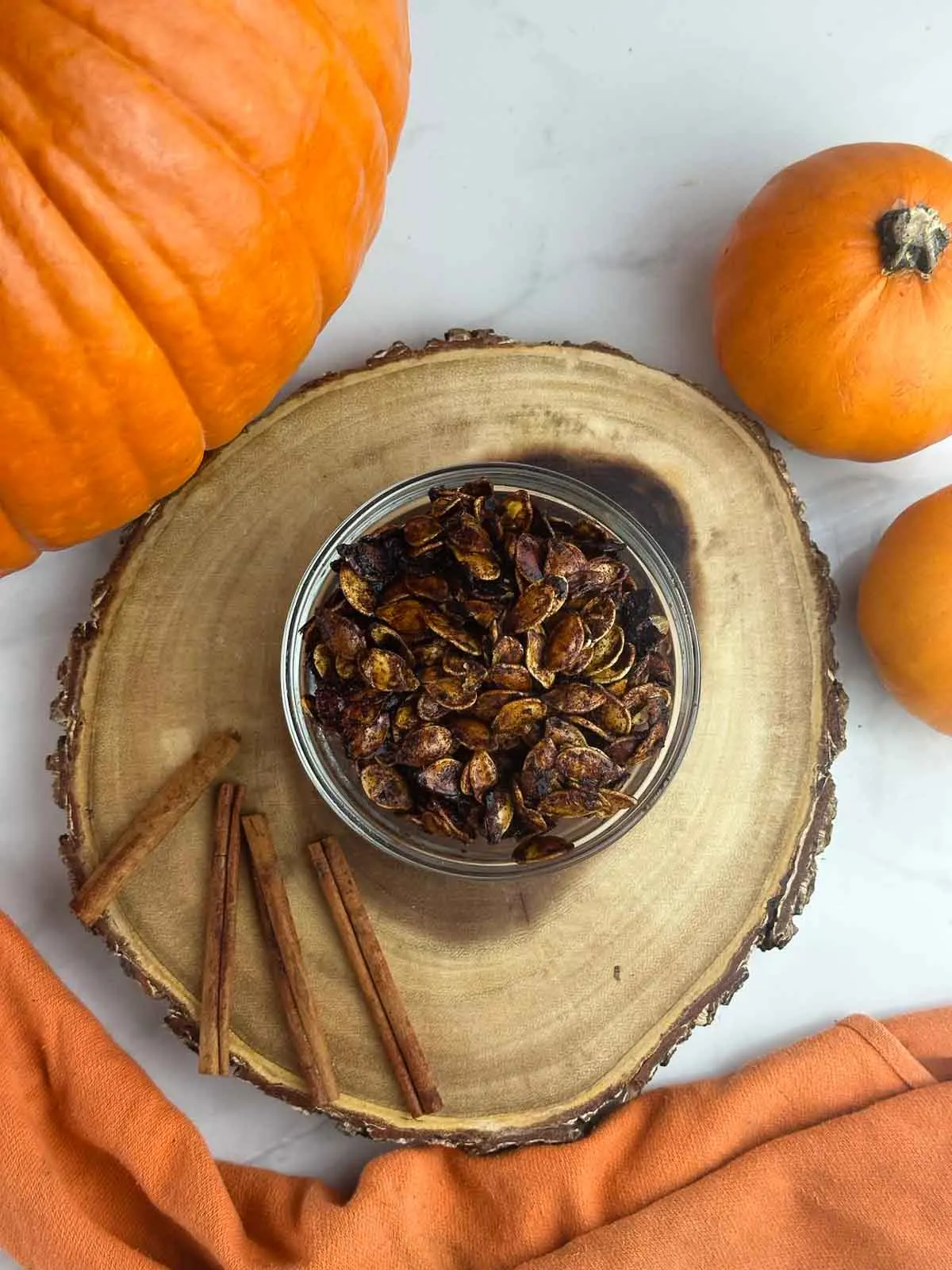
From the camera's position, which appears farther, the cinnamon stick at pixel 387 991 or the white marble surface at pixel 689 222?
the white marble surface at pixel 689 222

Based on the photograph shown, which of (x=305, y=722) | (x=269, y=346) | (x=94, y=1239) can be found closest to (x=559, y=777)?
(x=305, y=722)

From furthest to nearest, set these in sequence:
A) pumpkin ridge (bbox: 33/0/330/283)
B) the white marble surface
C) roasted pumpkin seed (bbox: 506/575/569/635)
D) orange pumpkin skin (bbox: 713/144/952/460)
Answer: the white marble surface → orange pumpkin skin (bbox: 713/144/952/460) → roasted pumpkin seed (bbox: 506/575/569/635) → pumpkin ridge (bbox: 33/0/330/283)

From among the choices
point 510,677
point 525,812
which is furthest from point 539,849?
point 510,677

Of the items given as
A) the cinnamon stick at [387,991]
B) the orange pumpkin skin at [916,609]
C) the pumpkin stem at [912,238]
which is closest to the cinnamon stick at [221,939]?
the cinnamon stick at [387,991]

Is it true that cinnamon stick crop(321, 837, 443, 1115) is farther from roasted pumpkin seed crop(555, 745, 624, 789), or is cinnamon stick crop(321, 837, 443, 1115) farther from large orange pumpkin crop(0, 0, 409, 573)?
large orange pumpkin crop(0, 0, 409, 573)

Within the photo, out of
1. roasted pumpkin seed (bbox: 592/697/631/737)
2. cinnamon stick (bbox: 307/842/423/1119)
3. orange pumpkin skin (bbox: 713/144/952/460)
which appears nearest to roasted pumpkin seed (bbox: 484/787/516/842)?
roasted pumpkin seed (bbox: 592/697/631/737)

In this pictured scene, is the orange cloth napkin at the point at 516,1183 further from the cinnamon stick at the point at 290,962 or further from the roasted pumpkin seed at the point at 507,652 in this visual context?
the roasted pumpkin seed at the point at 507,652
